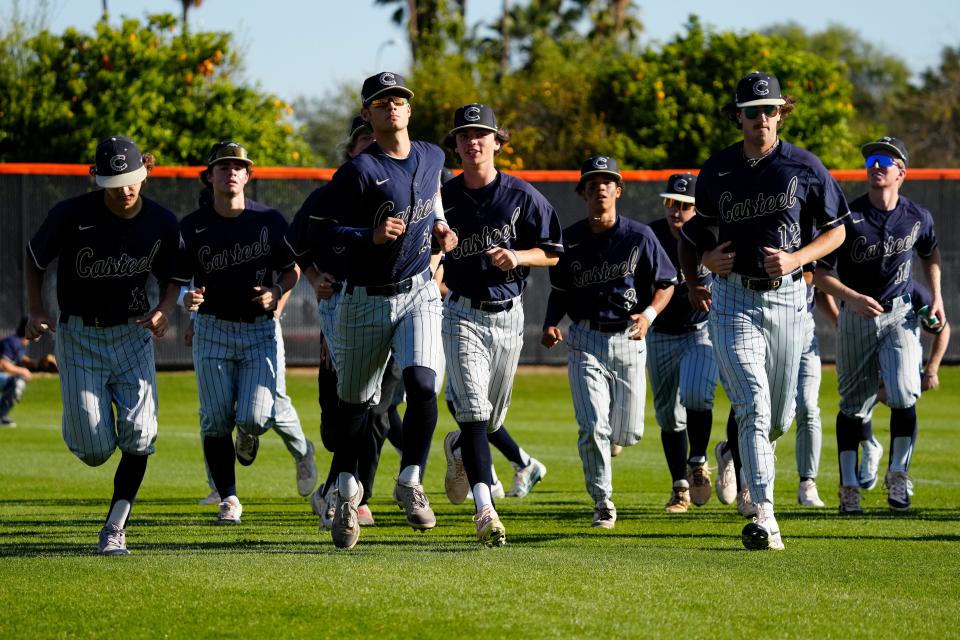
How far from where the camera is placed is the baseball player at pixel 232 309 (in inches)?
355

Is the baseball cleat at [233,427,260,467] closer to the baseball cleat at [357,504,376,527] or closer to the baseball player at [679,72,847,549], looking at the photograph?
the baseball cleat at [357,504,376,527]

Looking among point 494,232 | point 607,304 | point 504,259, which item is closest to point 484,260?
point 494,232

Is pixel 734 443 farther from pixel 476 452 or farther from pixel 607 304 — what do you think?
pixel 476 452

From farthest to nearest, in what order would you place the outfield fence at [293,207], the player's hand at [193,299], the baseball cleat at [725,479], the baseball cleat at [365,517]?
the outfield fence at [293,207]
the baseball cleat at [725,479]
the baseball cleat at [365,517]
the player's hand at [193,299]

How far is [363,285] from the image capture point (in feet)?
24.1

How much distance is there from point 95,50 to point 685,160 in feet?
36.6

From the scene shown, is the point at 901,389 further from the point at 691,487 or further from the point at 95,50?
the point at 95,50

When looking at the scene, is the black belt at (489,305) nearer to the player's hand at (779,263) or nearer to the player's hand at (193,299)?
the player's hand at (779,263)

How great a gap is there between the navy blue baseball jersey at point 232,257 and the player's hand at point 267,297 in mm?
28

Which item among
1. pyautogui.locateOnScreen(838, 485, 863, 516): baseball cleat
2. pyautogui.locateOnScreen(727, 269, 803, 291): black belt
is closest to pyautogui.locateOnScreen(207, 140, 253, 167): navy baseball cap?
pyautogui.locateOnScreen(727, 269, 803, 291): black belt

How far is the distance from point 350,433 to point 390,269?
926mm

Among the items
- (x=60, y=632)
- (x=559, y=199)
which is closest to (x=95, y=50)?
(x=559, y=199)

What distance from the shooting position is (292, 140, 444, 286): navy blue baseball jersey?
725 centimetres

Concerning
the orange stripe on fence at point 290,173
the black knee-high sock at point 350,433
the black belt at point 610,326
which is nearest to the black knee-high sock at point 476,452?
the black knee-high sock at point 350,433
